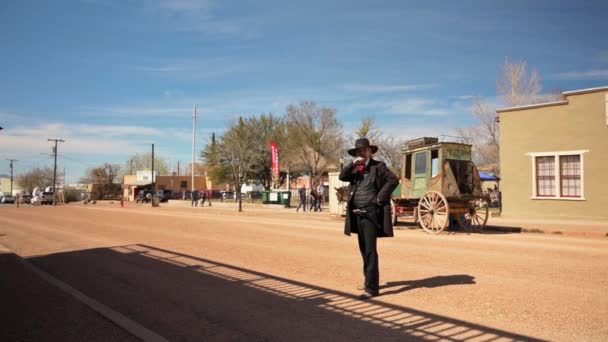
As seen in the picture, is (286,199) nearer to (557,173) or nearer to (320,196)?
(320,196)

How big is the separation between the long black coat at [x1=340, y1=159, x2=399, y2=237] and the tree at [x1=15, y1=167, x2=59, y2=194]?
132862 millimetres

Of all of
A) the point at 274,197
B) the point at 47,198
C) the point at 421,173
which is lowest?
the point at 47,198

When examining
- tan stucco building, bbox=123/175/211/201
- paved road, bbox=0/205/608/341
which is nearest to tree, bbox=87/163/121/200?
tan stucco building, bbox=123/175/211/201

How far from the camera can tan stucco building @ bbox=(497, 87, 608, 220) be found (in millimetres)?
19297

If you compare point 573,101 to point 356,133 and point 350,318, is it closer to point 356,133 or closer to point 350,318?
point 350,318

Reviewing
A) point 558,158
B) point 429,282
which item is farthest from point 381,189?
point 558,158

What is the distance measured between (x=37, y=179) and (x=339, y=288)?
136092mm

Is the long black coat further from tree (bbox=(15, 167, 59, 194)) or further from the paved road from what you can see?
tree (bbox=(15, 167, 59, 194))

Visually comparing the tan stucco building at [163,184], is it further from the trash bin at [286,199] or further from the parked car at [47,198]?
the trash bin at [286,199]

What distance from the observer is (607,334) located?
4336 mm

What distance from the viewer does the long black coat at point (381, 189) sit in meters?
5.96

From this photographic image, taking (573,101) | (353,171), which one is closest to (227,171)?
(573,101)

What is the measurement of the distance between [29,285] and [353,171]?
5.26 meters

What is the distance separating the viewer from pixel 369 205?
6.04 m
